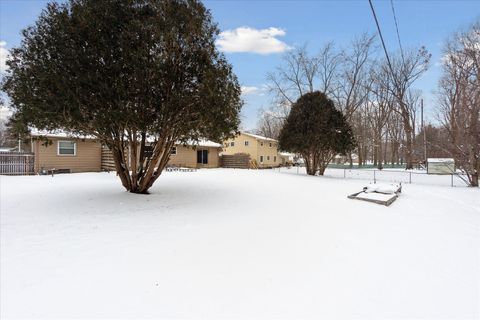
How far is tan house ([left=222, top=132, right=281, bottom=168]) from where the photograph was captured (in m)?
33.8

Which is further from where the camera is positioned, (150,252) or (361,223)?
(361,223)

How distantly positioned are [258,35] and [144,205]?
17.8 m

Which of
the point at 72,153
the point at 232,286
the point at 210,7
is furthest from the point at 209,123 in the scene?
the point at 72,153

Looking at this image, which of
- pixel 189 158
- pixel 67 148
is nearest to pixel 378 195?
pixel 67 148

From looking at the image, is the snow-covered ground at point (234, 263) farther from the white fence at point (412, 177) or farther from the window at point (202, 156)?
the window at point (202, 156)

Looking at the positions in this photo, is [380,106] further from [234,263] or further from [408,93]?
[234,263]

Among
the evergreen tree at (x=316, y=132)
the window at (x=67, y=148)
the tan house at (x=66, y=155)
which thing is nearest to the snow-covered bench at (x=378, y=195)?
the evergreen tree at (x=316, y=132)

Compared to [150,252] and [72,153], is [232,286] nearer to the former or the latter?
[150,252]

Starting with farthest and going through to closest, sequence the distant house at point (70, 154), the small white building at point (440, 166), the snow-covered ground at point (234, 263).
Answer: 1. the small white building at point (440, 166)
2. the distant house at point (70, 154)
3. the snow-covered ground at point (234, 263)

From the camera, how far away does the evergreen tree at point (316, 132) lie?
20.8 m

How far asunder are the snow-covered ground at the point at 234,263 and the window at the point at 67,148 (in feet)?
42.6

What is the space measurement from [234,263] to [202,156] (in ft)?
81.7

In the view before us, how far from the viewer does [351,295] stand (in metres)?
3.08

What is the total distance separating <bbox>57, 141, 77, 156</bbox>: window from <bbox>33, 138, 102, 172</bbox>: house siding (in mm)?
143
